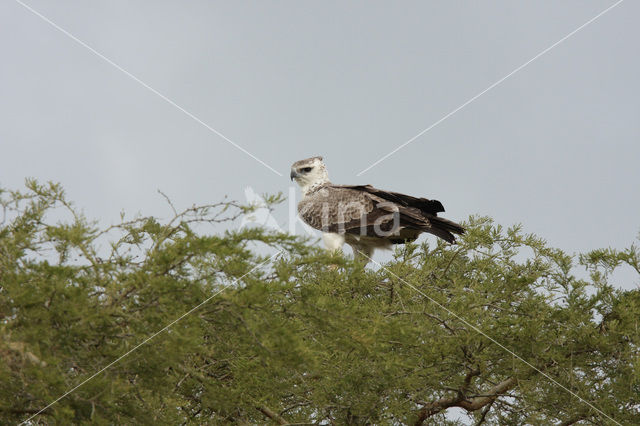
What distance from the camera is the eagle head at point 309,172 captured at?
955 centimetres

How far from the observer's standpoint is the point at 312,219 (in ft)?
29.8

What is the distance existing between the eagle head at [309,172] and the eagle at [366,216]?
15 millimetres

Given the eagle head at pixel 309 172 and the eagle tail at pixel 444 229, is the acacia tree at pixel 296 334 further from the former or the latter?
the eagle head at pixel 309 172

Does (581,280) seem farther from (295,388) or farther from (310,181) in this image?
(310,181)

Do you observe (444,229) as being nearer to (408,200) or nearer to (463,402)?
(408,200)

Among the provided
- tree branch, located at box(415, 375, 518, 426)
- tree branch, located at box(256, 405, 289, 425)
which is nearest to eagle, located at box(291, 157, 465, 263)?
tree branch, located at box(415, 375, 518, 426)

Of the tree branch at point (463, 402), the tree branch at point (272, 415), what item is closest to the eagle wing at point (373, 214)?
the tree branch at point (463, 402)

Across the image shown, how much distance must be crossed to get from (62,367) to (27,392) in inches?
10.5

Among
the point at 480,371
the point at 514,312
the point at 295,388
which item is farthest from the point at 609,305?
the point at 295,388

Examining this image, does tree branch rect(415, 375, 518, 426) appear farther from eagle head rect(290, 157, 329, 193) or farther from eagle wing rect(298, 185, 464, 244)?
eagle head rect(290, 157, 329, 193)

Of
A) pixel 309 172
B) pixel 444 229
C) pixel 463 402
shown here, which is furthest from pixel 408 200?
pixel 463 402

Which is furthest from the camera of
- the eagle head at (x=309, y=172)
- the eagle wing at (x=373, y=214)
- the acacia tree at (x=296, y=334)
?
the eagle head at (x=309, y=172)

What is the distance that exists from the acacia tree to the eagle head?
89.4 inches

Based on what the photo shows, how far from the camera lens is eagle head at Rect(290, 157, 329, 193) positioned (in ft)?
31.3
